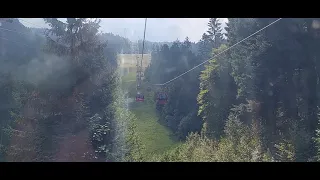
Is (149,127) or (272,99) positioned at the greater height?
(272,99)

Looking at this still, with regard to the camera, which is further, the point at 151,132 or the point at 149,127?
the point at 149,127

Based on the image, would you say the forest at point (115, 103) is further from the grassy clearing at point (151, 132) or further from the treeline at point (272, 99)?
the grassy clearing at point (151, 132)

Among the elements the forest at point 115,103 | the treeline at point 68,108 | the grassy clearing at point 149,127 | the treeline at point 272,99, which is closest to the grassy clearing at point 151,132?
the grassy clearing at point 149,127

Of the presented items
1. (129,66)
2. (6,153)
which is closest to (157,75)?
(129,66)

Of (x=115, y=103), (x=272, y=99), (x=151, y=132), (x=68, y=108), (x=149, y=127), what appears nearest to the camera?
(x=68, y=108)

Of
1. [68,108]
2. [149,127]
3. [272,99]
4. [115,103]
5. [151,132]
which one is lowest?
[151,132]

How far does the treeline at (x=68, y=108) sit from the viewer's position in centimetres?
1742

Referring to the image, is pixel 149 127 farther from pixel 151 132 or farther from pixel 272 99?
pixel 272 99

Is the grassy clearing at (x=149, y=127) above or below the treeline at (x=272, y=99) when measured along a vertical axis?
below

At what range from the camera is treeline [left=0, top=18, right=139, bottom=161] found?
57.2ft

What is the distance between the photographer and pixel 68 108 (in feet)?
61.7

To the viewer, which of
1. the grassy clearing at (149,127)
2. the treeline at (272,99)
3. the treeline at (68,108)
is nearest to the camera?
the treeline at (272,99)

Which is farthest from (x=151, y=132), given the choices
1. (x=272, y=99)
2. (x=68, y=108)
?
(x=68, y=108)

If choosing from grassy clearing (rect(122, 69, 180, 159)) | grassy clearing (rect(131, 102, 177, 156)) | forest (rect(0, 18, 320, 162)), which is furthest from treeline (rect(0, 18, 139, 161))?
grassy clearing (rect(122, 69, 180, 159))
